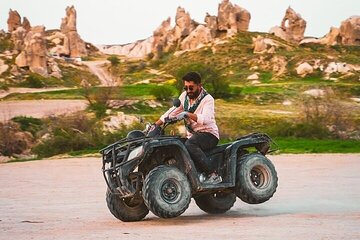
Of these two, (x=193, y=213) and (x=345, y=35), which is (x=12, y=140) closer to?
(x=193, y=213)

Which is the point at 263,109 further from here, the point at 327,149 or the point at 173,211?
the point at 173,211

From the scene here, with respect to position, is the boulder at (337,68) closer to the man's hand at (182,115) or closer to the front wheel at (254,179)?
the front wheel at (254,179)

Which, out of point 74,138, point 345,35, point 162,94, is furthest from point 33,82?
point 74,138

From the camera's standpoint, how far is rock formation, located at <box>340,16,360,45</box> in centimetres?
12850

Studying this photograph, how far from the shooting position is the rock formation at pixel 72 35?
501 ft

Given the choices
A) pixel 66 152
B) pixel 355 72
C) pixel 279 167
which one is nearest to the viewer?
pixel 279 167

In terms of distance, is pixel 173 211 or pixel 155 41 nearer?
pixel 173 211

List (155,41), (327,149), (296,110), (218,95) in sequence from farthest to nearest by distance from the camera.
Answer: (155,41), (218,95), (296,110), (327,149)

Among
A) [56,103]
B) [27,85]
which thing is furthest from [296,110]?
[27,85]

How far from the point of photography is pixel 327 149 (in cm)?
3253

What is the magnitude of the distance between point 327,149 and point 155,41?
118 m

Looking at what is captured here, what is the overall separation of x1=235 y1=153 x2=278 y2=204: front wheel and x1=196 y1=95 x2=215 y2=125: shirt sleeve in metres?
0.96

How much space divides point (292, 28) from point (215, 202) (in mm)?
132162

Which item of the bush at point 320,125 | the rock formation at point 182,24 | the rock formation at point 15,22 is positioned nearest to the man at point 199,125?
the bush at point 320,125
